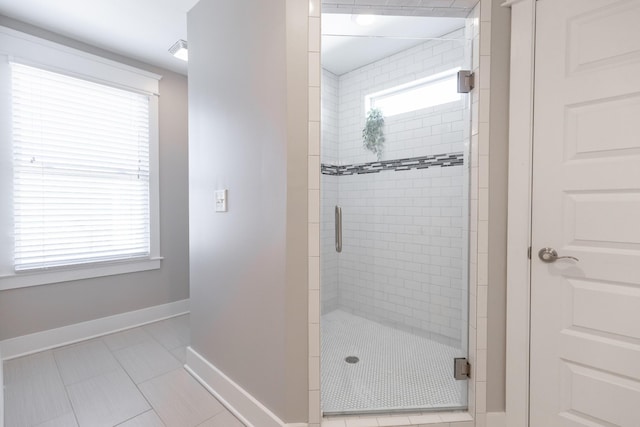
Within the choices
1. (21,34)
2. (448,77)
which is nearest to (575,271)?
(448,77)

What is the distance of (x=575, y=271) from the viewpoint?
48.6 inches

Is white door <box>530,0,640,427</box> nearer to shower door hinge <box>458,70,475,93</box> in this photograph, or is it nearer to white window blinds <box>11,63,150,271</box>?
shower door hinge <box>458,70,475,93</box>

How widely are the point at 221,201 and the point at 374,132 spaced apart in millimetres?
1516

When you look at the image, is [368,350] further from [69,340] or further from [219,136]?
[69,340]

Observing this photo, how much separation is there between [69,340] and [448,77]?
3.83m

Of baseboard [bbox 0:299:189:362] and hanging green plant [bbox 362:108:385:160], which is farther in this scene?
hanging green plant [bbox 362:108:385:160]

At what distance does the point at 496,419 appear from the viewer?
54.8 inches

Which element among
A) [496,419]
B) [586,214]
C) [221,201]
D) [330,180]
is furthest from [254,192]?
[496,419]

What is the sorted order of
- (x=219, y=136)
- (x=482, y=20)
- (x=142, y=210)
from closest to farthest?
(x=482, y=20) → (x=219, y=136) → (x=142, y=210)

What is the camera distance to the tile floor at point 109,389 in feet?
4.98

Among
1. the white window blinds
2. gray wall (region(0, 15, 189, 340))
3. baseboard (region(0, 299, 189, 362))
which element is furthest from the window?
baseboard (region(0, 299, 189, 362))

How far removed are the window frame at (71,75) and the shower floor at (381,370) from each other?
2.03 m

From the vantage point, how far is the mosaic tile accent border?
87.8 inches

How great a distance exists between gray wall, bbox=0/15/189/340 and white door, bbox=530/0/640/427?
120 inches
